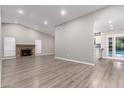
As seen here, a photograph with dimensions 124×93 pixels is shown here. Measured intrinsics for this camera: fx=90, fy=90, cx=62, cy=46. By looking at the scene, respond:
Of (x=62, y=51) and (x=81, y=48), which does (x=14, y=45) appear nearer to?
(x=62, y=51)

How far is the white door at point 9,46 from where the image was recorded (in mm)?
8422

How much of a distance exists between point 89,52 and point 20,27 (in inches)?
303

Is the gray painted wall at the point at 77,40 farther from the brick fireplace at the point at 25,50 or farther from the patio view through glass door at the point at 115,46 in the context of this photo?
the patio view through glass door at the point at 115,46

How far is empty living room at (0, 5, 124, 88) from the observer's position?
446 cm

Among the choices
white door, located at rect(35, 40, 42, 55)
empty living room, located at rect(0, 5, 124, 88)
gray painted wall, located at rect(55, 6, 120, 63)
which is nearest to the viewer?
empty living room, located at rect(0, 5, 124, 88)

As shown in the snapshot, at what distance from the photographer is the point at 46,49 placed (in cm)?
1195

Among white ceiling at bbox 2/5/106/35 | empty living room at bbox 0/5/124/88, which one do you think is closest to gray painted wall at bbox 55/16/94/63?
empty living room at bbox 0/5/124/88

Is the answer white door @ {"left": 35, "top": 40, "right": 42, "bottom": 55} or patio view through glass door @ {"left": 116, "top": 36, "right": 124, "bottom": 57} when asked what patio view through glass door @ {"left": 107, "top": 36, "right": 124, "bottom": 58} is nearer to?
patio view through glass door @ {"left": 116, "top": 36, "right": 124, "bottom": 57}

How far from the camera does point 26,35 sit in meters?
9.99

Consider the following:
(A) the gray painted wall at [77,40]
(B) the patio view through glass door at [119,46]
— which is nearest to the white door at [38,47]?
(A) the gray painted wall at [77,40]

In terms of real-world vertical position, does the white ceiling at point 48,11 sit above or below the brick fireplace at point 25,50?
above

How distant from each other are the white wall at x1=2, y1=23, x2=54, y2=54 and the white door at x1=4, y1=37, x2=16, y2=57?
394 millimetres
